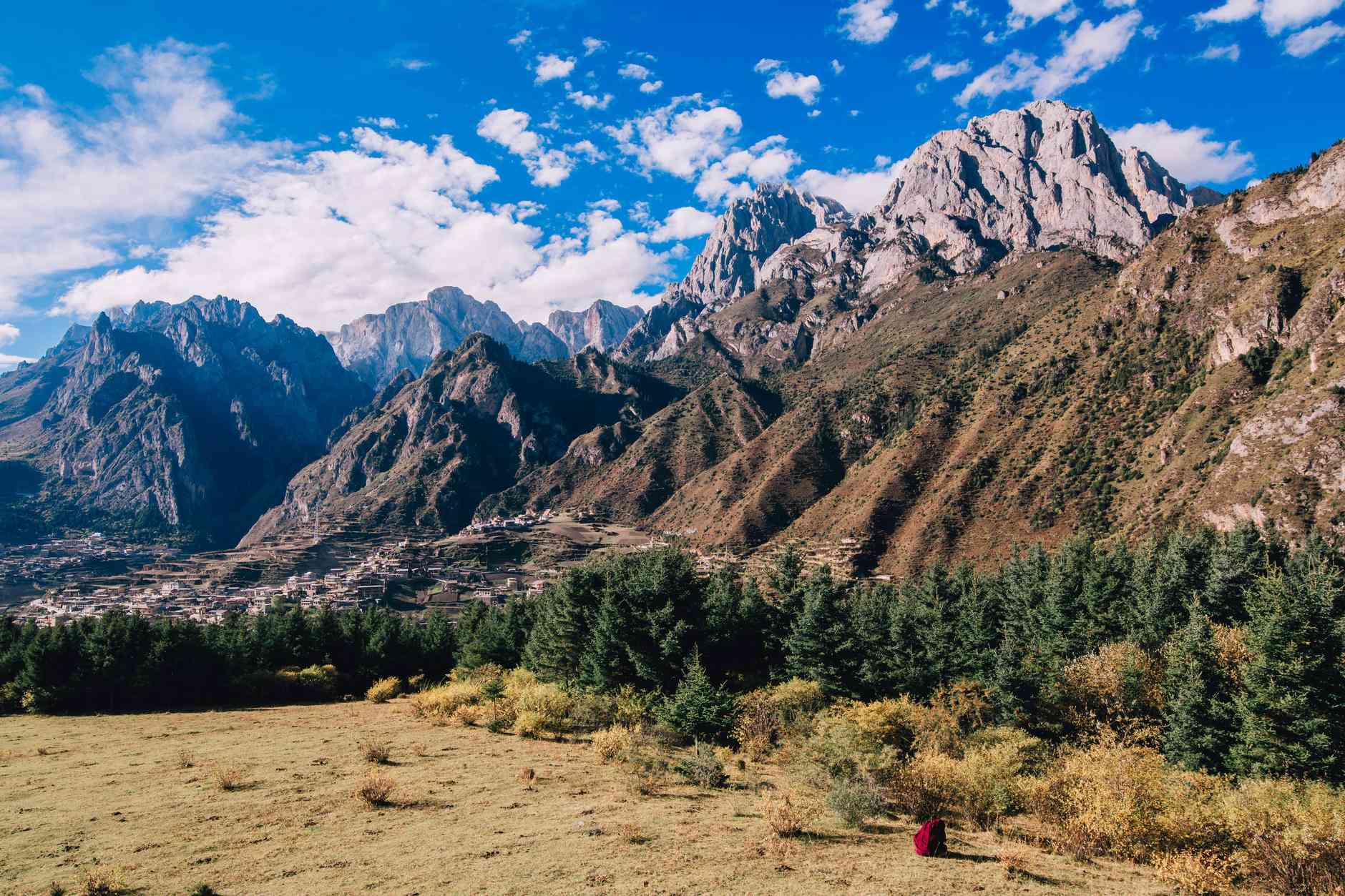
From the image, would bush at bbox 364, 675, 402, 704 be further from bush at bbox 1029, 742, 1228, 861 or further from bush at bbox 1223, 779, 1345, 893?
bush at bbox 1223, 779, 1345, 893

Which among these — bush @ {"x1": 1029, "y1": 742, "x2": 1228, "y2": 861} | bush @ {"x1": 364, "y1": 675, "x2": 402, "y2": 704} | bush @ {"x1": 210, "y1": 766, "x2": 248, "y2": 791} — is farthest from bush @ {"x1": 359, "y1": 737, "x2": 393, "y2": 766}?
bush @ {"x1": 1029, "y1": 742, "x2": 1228, "y2": 861}

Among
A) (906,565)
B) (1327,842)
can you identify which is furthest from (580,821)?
(906,565)

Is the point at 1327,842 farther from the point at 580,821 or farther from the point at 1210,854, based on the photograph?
the point at 580,821

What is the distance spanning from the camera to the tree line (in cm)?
3189

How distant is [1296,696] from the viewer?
3058cm

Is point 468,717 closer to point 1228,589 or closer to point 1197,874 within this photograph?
point 1197,874

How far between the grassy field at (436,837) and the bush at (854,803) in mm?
518

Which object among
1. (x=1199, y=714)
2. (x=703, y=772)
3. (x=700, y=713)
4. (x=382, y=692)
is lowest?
(x=1199, y=714)

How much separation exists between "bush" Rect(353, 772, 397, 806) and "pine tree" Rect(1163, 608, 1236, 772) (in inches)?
1557

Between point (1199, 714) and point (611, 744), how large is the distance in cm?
3283

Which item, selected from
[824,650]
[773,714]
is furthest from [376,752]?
[824,650]

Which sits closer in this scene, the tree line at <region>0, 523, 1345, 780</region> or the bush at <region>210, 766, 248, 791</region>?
the bush at <region>210, 766, 248, 791</region>

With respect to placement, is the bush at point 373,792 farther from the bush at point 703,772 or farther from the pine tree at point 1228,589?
the pine tree at point 1228,589

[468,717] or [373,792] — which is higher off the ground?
[373,792]
